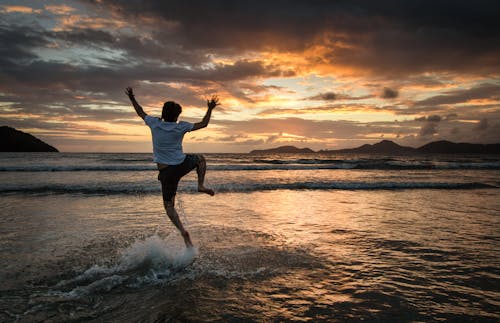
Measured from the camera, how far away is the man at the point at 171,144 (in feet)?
17.4

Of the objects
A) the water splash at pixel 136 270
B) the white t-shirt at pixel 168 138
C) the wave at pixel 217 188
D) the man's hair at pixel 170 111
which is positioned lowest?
the wave at pixel 217 188

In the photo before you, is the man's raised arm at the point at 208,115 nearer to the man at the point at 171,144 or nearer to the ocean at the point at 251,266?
the man at the point at 171,144

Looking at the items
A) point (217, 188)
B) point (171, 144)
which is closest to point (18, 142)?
point (217, 188)

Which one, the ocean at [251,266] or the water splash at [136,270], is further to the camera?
the water splash at [136,270]

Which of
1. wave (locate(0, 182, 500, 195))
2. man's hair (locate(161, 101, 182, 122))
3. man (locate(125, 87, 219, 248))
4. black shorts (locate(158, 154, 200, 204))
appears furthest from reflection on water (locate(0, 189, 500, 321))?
wave (locate(0, 182, 500, 195))

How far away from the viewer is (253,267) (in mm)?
5477

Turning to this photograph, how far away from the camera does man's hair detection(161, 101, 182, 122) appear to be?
5297 millimetres

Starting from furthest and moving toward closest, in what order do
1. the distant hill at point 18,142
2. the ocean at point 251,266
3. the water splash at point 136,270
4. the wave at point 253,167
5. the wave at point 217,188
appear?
the distant hill at point 18,142, the wave at point 253,167, the wave at point 217,188, the water splash at point 136,270, the ocean at point 251,266

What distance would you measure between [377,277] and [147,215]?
7167mm

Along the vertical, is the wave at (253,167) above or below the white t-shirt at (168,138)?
below

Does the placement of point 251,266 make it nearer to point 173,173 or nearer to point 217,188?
point 173,173

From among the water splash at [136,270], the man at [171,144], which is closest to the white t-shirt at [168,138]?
the man at [171,144]

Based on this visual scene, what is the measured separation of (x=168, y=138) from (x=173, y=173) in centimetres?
66

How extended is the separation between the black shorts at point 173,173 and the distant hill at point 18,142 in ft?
390
